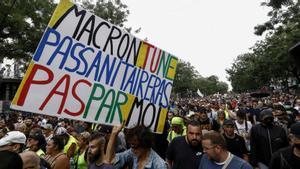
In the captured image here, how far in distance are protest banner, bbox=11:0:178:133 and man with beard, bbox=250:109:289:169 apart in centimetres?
203

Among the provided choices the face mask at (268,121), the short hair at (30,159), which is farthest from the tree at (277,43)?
the short hair at (30,159)

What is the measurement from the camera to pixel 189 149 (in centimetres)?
446

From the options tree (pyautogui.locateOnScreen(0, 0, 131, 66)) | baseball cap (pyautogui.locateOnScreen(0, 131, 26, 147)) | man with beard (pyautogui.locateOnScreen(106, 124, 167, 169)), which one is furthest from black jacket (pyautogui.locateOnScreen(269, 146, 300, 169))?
tree (pyautogui.locateOnScreen(0, 0, 131, 66))

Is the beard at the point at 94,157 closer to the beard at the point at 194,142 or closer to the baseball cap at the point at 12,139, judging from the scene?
the baseball cap at the point at 12,139

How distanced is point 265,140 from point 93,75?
135 inches

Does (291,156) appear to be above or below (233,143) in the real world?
below

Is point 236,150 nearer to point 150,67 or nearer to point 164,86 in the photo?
point 164,86

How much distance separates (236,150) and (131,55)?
9.43 ft

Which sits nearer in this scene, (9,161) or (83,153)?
(9,161)

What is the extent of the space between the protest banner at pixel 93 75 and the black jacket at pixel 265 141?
2.05m

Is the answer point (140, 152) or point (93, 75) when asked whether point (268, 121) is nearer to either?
point (140, 152)

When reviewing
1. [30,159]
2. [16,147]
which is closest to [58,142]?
[16,147]

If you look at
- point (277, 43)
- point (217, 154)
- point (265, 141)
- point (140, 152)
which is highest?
point (277, 43)

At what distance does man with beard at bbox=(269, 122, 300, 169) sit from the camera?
3.53 meters
